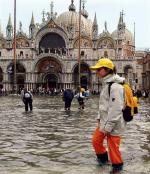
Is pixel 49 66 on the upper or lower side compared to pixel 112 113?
upper

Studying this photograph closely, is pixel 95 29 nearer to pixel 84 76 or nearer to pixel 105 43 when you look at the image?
pixel 105 43

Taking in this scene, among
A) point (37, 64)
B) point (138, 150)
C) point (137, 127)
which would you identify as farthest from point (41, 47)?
point (138, 150)

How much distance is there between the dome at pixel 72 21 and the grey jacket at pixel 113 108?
81.0 metres

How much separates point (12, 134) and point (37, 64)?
230 ft

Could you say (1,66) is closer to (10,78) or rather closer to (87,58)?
(10,78)

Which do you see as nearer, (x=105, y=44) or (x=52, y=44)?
(x=105, y=44)

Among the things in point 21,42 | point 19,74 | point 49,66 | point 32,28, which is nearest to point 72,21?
point 32,28

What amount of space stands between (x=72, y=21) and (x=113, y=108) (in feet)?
275

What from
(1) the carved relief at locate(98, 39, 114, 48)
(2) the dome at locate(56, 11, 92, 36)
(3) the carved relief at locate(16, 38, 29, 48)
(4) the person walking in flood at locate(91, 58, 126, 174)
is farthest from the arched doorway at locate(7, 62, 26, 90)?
(4) the person walking in flood at locate(91, 58, 126, 174)

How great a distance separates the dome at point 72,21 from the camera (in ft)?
294

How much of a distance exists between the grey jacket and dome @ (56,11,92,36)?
266 ft

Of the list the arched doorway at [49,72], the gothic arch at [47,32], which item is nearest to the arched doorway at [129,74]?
the gothic arch at [47,32]

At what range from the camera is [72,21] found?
296 ft

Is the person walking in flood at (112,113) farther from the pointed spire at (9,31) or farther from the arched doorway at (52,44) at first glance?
the pointed spire at (9,31)
